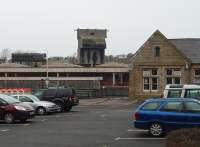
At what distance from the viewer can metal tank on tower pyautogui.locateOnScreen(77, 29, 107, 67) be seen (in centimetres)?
10500

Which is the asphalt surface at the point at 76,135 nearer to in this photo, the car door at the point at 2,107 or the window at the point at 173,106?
the car door at the point at 2,107

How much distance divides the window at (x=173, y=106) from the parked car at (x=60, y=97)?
20.3m

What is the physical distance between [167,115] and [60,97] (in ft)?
69.2

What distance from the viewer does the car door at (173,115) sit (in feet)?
66.7

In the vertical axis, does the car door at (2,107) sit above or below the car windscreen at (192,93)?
below

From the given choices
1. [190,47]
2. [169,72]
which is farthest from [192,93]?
[190,47]

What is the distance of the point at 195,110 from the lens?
66.8 feet

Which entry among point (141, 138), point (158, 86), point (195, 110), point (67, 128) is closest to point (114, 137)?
point (141, 138)

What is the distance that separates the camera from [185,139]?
10961 mm

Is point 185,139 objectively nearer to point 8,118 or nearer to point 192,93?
point 192,93

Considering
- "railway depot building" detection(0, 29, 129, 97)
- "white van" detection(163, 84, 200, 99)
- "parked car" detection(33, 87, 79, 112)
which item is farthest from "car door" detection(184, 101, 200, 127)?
"railway depot building" detection(0, 29, 129, 97)

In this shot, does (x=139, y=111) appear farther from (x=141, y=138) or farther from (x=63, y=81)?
(x=63, y=81)

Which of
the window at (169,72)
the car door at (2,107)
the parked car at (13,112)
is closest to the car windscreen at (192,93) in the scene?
the parked car at (13,112)

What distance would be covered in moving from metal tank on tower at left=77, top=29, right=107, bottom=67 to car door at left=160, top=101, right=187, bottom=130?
83289mm
